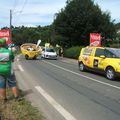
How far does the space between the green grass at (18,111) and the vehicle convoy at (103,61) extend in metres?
8.31

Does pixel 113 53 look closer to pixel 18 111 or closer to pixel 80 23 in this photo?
pixel 18 111

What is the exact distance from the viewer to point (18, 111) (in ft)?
27.8

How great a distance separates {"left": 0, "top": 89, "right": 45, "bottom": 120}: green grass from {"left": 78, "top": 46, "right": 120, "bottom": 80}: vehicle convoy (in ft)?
27.3

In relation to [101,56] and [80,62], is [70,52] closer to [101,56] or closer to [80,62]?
[80,62]

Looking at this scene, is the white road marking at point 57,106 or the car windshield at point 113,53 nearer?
the white road marking at point 57,106

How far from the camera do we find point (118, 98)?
37.1 ft

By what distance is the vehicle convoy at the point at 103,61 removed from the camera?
57.3 feet

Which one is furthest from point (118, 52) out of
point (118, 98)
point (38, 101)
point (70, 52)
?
point (70, 52)

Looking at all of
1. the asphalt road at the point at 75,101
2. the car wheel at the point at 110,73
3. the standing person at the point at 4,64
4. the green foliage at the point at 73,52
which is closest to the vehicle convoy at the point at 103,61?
the car wheel at the point at 110,73

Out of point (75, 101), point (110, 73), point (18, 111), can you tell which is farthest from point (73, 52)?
point (18, 111)

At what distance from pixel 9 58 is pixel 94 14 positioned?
40.5 metres

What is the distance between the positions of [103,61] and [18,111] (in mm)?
10730

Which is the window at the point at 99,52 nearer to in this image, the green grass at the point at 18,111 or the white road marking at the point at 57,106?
the white road marking at the point at 57,106

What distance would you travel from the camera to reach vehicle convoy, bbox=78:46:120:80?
17.5 metres
